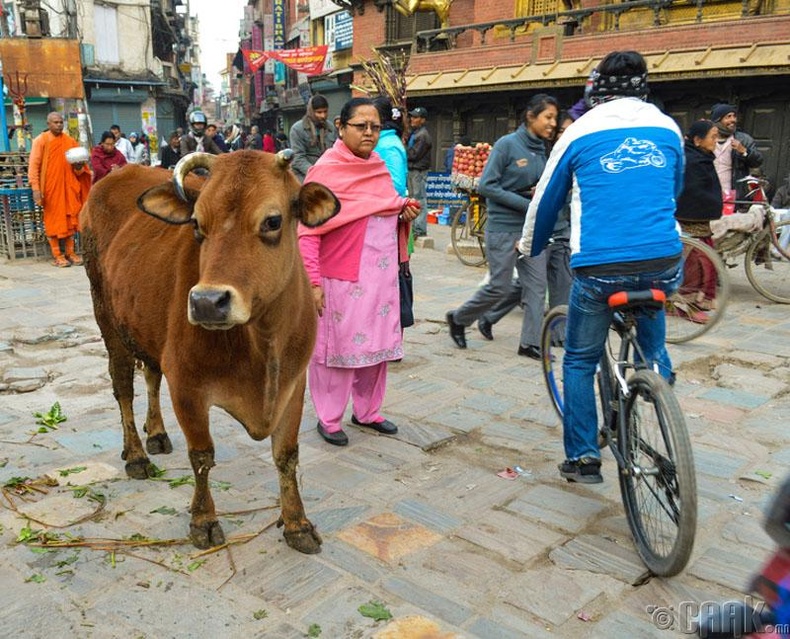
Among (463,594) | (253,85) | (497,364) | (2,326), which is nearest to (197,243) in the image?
(463,594)

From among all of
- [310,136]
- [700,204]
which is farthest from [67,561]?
[310,136]

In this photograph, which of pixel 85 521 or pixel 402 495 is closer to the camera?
pixel 85 521

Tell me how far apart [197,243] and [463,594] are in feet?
5.99

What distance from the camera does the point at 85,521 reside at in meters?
3.42

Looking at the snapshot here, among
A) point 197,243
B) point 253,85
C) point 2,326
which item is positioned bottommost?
point 2,326

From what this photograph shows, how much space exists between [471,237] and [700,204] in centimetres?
453

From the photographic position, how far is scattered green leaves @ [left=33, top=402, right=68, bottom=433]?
4586 mm

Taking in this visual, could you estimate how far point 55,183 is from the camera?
413 inches

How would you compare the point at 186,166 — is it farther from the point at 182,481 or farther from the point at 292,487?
the point at 182,481

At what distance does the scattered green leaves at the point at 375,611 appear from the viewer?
8.79 feet

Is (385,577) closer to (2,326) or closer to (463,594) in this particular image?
(463,594)

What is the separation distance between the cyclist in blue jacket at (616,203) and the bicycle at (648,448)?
0.30 feet

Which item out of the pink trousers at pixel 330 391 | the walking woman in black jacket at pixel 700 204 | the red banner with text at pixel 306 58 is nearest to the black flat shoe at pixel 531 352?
the walking woman in black jacket at pixel 700 204

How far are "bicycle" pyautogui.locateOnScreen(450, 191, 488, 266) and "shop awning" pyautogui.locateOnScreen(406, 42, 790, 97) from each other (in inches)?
95.8
